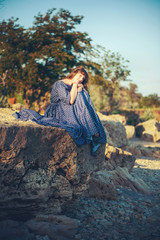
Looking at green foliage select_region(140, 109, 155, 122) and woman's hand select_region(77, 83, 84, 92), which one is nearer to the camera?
woman's hand select_region(77, 83, 84, 92)

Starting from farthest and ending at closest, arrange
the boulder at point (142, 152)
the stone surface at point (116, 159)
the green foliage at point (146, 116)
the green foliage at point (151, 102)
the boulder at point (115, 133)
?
the green foliage at point (151, 102) → the green foliage at point (146, 116) → the boulder at point (142, 152) → the boulder at point (115, 133) → the stone surface at point (116, 159)

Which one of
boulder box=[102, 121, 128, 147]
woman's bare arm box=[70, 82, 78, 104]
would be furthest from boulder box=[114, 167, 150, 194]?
woman's bare arm box=[70, 82, 78, 104]

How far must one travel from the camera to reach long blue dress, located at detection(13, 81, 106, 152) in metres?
3.54

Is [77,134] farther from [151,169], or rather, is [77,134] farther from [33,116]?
[151,169]

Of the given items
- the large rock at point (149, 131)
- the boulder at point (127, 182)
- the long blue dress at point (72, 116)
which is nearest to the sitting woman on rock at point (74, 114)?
the long blue dress at point (72, 116)

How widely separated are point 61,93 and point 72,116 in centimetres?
49

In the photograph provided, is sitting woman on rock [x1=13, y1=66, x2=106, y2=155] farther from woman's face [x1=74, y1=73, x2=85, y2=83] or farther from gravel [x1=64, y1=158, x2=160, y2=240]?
gravel [x1=64, y1=158, x2=160, y2=240]

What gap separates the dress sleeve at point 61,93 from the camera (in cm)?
397

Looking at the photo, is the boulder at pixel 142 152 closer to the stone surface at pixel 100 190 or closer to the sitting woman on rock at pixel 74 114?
the stone surface at pixel 100 190

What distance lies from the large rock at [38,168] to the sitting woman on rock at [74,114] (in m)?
0.18

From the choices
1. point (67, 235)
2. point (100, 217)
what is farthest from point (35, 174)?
point (100, 217)

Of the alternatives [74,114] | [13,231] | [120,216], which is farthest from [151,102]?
[13,231]

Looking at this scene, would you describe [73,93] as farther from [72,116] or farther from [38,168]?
[38,168]

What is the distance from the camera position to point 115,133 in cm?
835
